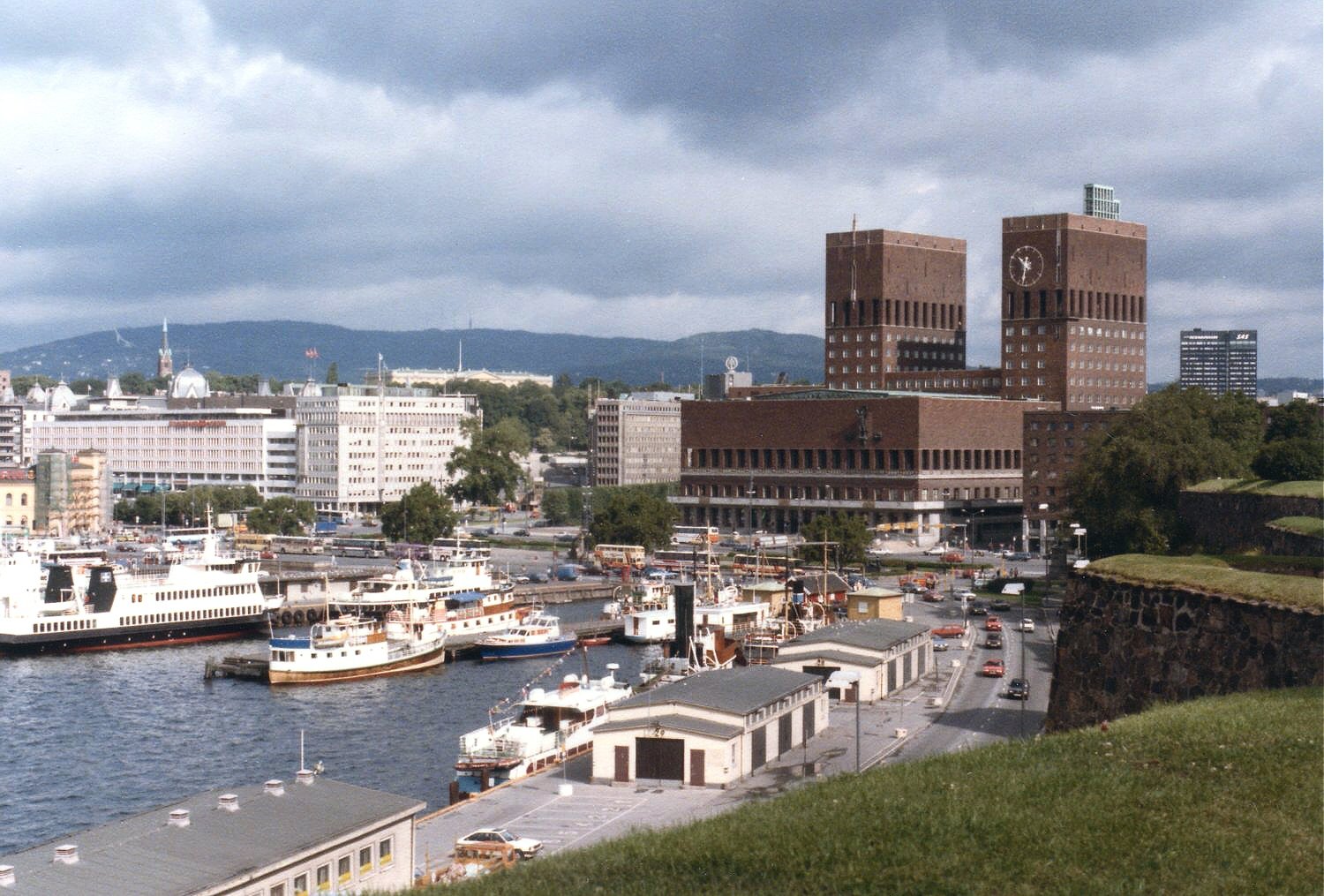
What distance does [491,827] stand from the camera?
35.8 m

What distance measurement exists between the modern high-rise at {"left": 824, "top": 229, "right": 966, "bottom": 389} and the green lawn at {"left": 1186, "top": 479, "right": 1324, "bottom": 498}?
340 feet

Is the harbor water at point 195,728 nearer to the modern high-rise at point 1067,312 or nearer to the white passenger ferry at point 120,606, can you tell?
the white passenger ferry at point 120,606

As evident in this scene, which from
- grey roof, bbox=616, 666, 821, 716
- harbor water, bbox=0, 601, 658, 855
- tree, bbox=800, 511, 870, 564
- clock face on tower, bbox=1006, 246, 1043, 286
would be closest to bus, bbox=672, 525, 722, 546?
tree, bbox=800, 511, 870, 564

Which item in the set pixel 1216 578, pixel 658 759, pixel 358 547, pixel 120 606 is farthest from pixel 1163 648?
pixel 358 547

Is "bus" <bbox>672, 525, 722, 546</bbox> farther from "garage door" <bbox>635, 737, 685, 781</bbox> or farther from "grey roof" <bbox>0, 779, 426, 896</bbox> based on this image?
"grey roof" <bbox>0, 779, 426, 896</bbox>

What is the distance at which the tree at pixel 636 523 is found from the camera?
5030 inches

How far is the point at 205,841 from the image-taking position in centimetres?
2659

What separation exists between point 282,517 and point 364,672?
3181 inches

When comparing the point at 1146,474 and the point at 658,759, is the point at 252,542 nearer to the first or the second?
the point at 1146,474

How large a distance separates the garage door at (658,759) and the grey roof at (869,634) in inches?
667

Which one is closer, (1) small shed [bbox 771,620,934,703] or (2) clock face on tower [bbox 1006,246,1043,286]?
(1) small shed [bbox 771,620,934,703]

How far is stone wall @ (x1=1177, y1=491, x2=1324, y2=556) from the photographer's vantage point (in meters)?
49.2

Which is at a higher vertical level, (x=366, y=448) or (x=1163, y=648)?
(x=366, y=448)

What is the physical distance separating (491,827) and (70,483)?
472ft
